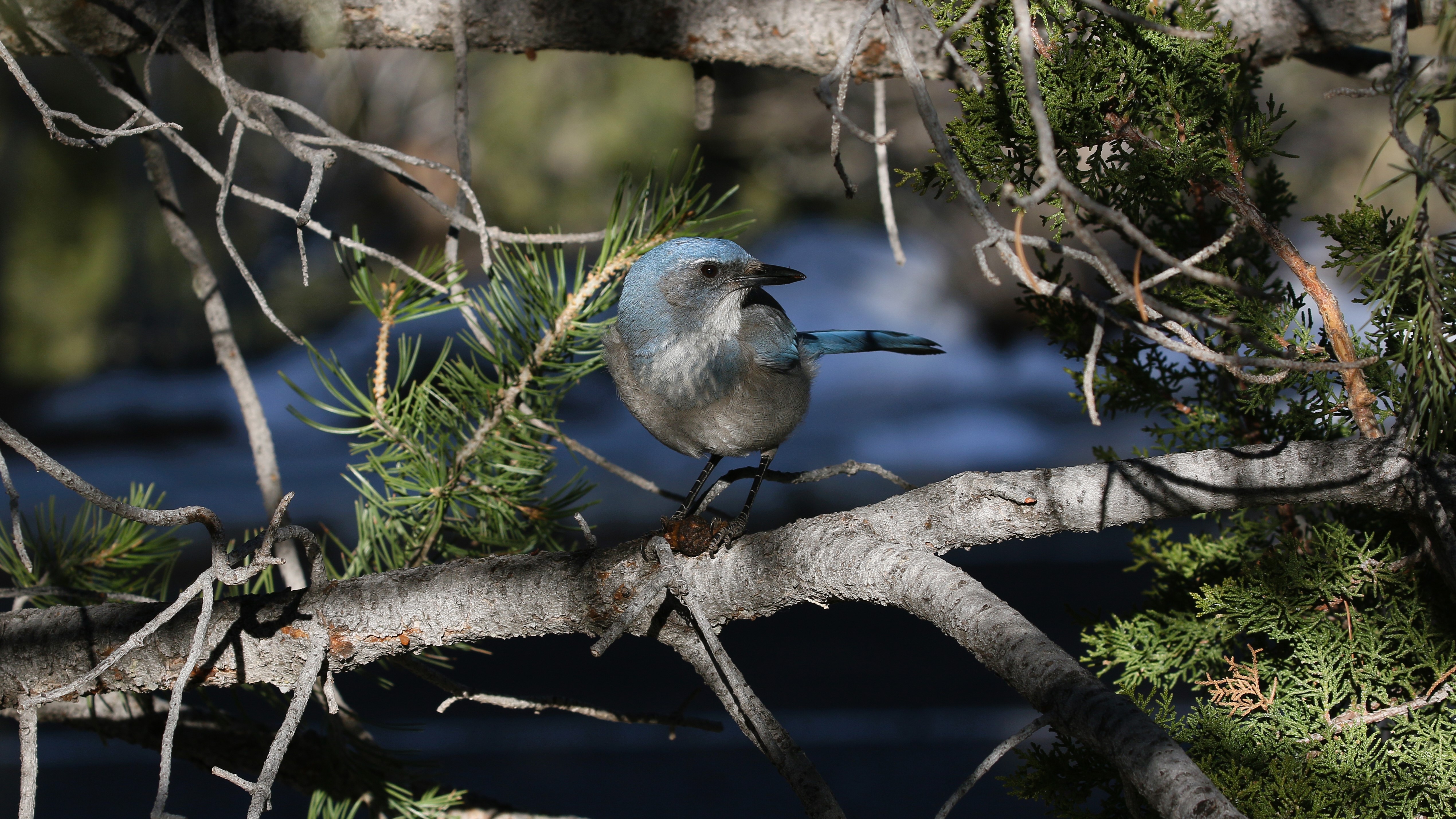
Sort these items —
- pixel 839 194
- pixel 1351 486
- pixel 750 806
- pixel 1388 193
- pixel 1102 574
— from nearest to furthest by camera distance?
pixel 1351 486 < pixel 750 806 < pixel 1102 574 < pixel 1388 193 < pixel 839 194

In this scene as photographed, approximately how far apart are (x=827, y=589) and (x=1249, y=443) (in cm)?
53

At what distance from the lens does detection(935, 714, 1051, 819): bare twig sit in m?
0.61

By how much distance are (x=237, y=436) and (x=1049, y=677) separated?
18.3 feet

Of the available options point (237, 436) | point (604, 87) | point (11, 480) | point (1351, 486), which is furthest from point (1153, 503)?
point (237, 436)

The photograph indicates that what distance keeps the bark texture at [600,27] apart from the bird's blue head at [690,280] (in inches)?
14.3

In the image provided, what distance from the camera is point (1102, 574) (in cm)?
342

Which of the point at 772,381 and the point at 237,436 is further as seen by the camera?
the point at 237,436

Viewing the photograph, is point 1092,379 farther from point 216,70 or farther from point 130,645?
point 216,70

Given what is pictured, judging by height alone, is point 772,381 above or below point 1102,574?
above

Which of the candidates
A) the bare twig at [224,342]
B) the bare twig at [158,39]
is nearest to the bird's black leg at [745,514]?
the bare twig at [224,342]

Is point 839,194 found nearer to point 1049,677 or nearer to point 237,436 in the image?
point 237,436

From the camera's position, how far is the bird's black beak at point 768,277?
1318 mm

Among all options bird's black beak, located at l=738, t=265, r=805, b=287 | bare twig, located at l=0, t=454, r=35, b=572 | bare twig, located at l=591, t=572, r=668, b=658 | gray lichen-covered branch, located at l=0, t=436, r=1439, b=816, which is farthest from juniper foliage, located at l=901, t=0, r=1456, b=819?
bare twig, located at l=0, t=454, r=35, b=572

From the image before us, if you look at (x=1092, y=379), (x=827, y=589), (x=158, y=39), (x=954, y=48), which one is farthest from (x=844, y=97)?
(x=158, y=39)
